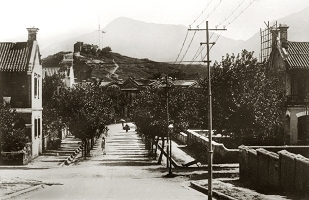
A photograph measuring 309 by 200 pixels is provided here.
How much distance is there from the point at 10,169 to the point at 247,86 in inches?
699

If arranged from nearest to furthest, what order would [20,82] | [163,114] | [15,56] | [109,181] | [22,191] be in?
1. [22,191]
2. [109,181]
3. [20,82]
4. [15,56]
5. [163,114]

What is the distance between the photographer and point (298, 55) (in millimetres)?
48125

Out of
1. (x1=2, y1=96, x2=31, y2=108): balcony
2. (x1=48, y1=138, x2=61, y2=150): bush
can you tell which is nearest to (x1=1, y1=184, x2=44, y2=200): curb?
(x1=2, y1=96, x2=31, y2=108): balcony

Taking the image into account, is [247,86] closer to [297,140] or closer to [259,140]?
[259,140]

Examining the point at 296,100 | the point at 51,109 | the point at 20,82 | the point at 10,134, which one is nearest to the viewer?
the point at 10,134

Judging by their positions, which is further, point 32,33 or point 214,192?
point 32,33

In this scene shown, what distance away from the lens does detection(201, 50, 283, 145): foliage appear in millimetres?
35469

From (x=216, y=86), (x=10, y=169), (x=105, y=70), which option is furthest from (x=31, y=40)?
(x=105, y=70)

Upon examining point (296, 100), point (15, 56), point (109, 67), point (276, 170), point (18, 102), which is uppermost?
point (109, 67)

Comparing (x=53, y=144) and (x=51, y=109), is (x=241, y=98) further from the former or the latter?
(x=51, y=109)

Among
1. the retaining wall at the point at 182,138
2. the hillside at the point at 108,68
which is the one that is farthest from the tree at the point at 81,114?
the hillside at the point at 108,68

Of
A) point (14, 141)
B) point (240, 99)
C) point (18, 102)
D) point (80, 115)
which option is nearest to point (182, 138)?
point (80, 115)

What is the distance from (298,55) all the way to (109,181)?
85.7ft

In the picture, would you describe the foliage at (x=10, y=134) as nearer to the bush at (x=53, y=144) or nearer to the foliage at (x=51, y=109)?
the foliage at (x=51, y=109)
